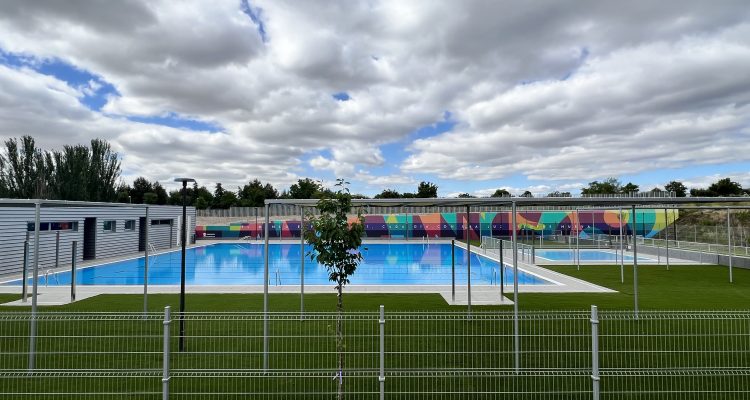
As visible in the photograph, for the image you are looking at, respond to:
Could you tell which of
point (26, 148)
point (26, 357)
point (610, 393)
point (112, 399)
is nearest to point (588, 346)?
point (610, 393)

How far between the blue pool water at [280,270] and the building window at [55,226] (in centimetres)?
310

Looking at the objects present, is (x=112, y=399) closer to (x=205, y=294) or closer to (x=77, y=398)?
(x=77, y=398)

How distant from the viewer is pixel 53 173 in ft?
183

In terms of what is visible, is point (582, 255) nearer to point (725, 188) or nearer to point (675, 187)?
point (725, 188)

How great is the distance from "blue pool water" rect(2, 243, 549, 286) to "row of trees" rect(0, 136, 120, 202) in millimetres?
30250

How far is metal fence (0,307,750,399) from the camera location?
21.4 ft

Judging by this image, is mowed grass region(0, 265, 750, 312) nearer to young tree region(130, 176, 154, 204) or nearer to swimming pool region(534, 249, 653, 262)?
swimming pool region(534, 249, 653, 262)

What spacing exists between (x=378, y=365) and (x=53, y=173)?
208 ft

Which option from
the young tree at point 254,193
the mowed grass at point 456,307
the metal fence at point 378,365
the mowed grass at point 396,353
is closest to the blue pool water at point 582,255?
the mowed grass at point 456,307

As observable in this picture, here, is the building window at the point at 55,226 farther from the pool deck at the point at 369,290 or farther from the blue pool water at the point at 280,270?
the pool deck at the point at 369,290

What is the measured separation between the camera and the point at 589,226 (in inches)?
2036

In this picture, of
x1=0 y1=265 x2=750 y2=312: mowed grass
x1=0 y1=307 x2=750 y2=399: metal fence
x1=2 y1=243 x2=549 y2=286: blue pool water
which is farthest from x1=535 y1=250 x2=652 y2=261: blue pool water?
x1=0 y1=307 x2=750 y2=399: metal fence

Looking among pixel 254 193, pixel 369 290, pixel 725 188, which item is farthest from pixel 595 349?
pixel 725 188

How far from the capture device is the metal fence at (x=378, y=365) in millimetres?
6523
